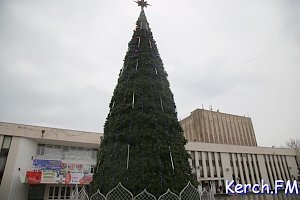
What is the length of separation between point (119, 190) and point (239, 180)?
36.7m

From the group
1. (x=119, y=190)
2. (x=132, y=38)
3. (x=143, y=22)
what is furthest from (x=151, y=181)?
(x=143, y=22)

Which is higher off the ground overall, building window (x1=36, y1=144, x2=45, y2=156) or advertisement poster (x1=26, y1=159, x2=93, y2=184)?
building window (x1=36, y1=144, x2=45, y2=156)

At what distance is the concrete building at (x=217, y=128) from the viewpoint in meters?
50.6

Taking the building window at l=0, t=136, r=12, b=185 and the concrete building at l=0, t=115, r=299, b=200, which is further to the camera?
the concrete building at l=0, t=115, r=299, b=200

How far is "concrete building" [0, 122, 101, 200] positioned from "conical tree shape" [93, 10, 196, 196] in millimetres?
20799

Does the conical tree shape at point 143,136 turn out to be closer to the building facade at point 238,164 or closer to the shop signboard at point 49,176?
the shop signboard at point 49,176

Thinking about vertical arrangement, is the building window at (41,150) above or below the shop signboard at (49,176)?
above

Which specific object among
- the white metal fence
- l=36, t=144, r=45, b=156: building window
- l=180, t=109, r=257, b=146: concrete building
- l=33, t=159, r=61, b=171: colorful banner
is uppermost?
l=180, t=109, r=257, b=146: concrete building

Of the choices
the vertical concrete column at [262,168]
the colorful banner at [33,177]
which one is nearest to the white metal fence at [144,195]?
the colorful banner at [33,177]

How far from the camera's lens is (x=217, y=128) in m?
53.9

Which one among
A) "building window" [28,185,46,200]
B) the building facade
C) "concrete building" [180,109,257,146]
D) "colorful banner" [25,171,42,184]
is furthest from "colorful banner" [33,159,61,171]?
"concrete building" [180,109,257,146]

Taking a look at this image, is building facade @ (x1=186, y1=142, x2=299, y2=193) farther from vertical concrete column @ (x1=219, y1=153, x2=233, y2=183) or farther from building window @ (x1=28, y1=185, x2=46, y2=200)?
building window @ (x1=28, y1=185, x2=46, y2=200)

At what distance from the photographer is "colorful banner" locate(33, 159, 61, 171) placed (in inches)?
964

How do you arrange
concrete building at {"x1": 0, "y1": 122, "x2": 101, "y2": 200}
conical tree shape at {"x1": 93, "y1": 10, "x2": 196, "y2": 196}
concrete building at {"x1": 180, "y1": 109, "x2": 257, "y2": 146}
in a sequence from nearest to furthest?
conical tree shape at {"x1": 93, "y1": 10, "x2": 196, "y2": 196}
concrete building at {"x1": 0, "y1": 122, "x2": 101, "y2": 200}
concrete building at {"x1": 180, "y1": 109, "x2": 257, "y2": 146}
